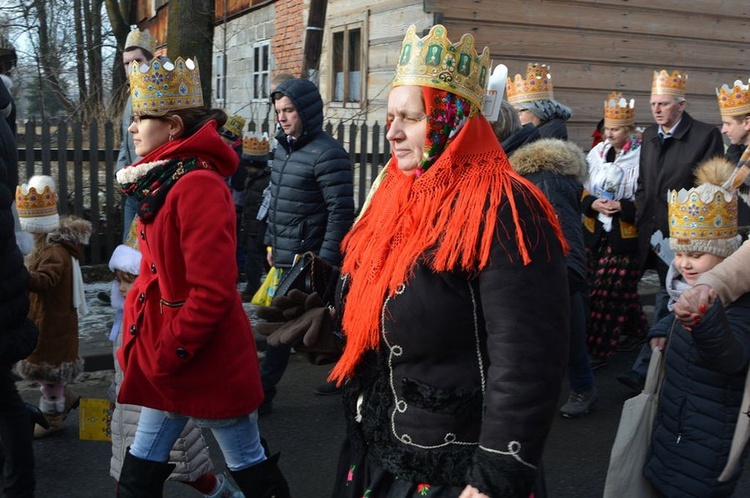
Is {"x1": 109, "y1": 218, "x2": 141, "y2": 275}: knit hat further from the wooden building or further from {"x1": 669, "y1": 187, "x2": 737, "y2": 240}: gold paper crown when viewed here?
the wooden building

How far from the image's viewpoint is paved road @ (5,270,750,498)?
13.9 ft

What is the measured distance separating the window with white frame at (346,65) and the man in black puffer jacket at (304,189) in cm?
657

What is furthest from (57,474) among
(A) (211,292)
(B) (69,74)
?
(B) (69,74)

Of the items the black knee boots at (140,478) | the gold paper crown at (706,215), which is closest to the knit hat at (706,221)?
the gold paper crown at (706,215)

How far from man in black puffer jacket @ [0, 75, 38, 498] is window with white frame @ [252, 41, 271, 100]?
444 inches

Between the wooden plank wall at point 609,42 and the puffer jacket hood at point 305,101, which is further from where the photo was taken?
the wooden plank wall at point 609,42

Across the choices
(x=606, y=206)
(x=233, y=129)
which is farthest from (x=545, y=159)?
(x=233, y=129)

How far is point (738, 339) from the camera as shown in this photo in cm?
321

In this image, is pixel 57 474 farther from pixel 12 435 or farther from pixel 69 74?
pixel 69 74

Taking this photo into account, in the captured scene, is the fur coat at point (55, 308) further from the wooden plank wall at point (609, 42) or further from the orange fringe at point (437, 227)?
the wooden plank wall at point (609, 42)

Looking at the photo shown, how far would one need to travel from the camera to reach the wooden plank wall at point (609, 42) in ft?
33.7

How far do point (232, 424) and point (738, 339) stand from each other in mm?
1930

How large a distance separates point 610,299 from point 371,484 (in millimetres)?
4814

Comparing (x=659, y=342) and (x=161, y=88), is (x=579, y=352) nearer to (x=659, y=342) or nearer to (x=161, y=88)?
(x=659, y=342)
